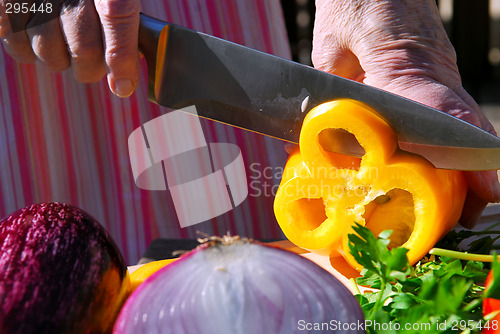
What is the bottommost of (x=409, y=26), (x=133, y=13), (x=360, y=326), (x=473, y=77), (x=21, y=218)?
(x=473, y=77)

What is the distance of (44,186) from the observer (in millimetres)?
1863

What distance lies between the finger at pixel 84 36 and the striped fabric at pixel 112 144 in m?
0.40

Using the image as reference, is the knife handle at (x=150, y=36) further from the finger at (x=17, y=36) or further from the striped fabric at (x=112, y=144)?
the striped fabric at (x=112, y=144)

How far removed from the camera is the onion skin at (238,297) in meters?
0.69

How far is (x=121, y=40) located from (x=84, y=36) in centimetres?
11

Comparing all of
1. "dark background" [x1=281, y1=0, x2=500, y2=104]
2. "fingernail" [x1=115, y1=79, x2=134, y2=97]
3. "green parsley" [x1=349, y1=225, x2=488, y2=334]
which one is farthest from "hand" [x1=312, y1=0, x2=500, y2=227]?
"dark background" [x1=281, y1=0, x2=500, y2=104]

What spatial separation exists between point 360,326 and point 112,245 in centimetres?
41

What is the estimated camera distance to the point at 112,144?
1889mm

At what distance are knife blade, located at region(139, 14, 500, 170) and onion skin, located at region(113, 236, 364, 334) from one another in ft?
1.84

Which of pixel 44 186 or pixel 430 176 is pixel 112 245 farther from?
pixel 44 186

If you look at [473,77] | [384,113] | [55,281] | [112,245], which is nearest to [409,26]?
[384,113]

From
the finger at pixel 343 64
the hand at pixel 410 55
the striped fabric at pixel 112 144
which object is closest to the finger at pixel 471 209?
the hand at pixel 410 55

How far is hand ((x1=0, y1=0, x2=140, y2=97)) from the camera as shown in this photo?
1.33 metres

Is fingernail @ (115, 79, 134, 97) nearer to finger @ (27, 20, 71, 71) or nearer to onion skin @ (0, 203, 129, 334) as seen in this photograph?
finger @ (27, 20, 71, 71)
